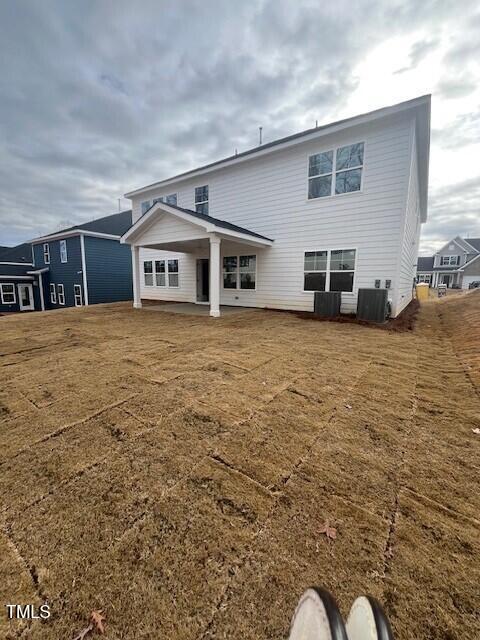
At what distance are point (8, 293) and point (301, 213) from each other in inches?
903

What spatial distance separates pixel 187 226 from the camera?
8.85 metres

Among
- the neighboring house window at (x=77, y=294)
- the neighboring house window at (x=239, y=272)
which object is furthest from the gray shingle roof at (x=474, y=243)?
the neighboring house window at (x=77, y=294)

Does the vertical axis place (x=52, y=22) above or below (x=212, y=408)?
above

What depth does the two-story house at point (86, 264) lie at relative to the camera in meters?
17.4

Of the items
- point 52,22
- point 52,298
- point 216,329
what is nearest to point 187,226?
point 216,329

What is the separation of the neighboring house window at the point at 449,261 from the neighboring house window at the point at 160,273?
4872 cm

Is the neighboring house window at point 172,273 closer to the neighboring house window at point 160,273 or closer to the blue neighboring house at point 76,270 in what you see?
the neighboring house window at point 160,273

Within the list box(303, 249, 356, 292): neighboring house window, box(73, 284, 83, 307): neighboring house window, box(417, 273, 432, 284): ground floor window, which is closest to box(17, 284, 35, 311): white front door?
box(73, 284, 83, 307): neighboring house window

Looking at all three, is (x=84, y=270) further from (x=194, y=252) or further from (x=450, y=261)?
(x=450, y=261)

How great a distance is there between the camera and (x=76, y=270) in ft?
58.5

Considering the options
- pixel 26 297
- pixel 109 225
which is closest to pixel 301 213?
pixel 109 225

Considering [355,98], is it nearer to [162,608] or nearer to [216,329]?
[216,329]

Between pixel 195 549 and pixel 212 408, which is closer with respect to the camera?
pixel 195 549

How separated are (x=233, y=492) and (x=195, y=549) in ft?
1.36
